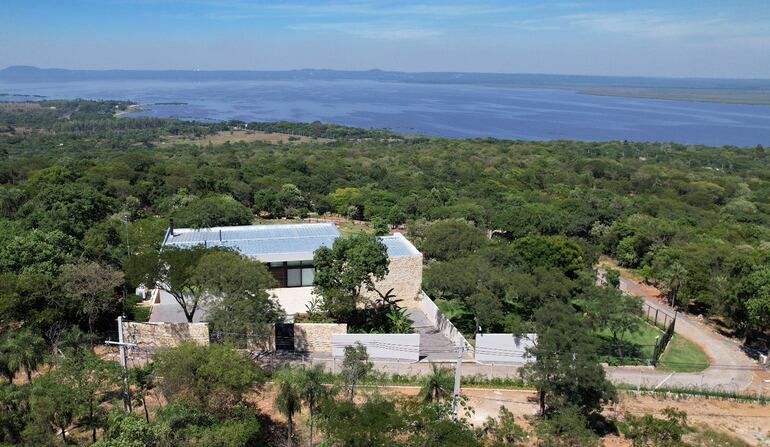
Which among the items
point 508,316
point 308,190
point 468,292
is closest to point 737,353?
point 508,316

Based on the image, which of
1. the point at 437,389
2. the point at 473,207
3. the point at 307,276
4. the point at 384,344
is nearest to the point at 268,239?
the point at 307,276

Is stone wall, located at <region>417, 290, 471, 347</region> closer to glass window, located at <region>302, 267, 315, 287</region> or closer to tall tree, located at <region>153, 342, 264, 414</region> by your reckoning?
glass window, located at <region>302, 267, 315, 287</region>

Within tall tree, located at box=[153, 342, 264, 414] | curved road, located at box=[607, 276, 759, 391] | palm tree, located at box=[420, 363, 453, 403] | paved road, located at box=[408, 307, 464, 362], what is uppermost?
tall tree, located at box=[153, 342, 264, 414]

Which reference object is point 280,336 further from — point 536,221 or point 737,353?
point 536,221

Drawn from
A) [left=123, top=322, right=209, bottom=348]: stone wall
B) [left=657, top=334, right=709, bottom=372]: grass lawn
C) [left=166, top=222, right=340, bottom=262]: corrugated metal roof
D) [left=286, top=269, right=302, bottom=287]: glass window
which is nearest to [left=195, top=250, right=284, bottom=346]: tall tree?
[left=123, top=322, right=209, bottom=348]: stone wall

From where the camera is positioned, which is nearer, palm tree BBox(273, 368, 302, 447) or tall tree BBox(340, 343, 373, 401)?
palm tree BBox(273, 368, 302, 447)

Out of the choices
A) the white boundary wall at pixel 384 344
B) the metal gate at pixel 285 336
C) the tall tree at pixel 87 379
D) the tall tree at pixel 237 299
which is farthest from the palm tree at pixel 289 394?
the metal gate at pixel 285 336

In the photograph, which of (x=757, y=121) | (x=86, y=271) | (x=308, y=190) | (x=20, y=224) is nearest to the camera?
(x=86, y=271)
